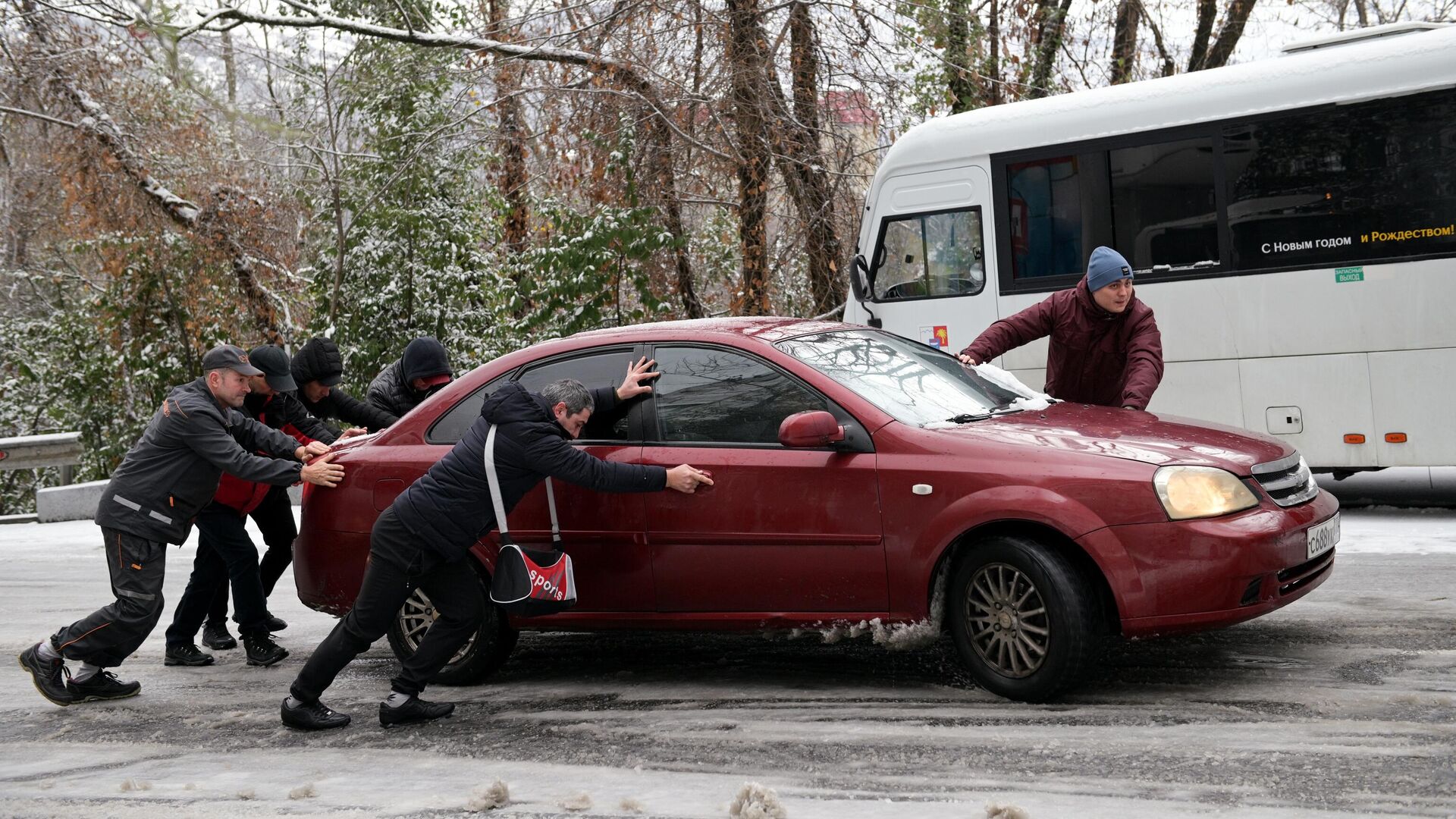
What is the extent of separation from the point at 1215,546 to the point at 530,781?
2.54 metres

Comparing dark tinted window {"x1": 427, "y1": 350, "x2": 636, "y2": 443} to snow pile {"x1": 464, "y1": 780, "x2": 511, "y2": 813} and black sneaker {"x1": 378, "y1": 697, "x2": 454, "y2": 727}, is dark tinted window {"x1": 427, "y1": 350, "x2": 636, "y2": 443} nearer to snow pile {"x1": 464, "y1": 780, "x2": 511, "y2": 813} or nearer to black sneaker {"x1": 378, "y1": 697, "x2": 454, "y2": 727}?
black sneaker {"x1": 378, "y1": 697, "x2": 454, "y2": 727}

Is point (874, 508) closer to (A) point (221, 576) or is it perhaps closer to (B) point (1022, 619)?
(B) point (1022, 619)

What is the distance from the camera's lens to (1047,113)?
1070 centimetres

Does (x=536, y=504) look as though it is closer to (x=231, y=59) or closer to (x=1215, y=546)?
(x=1215, y=546)

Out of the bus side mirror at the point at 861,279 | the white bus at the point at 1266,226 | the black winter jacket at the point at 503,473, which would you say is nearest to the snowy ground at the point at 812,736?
the black winter jacket at the point at 503,473

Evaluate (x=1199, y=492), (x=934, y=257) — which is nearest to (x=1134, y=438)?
(x=1199, y=492)

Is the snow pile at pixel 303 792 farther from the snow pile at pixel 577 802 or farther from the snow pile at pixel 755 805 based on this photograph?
the snow pile at pixel 755 805

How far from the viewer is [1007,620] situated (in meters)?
5.04

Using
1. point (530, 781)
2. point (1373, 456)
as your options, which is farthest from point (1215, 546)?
point (1373, 456)

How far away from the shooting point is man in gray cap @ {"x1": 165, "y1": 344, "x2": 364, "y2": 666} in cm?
689

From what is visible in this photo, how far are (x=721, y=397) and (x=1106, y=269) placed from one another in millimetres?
2382

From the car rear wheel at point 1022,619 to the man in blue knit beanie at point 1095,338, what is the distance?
5.95 ft

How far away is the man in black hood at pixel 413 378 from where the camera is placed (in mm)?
7438

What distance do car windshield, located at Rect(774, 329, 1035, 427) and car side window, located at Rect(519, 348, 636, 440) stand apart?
2.36 feet
